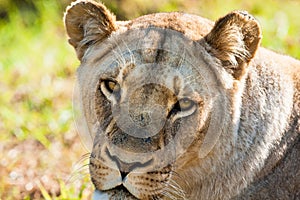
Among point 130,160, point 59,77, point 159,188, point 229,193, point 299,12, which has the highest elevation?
point 130,160

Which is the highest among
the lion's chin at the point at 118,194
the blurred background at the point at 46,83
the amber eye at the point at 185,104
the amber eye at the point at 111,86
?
the amber eye at the point at 111,86

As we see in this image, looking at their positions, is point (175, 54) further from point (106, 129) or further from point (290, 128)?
point (290, 128)

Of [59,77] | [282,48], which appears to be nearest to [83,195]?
[59,77]

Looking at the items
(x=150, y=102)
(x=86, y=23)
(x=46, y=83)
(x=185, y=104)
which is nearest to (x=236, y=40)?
(x=185, y=104)

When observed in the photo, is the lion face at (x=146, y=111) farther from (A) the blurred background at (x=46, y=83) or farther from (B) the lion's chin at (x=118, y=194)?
(A) the blurred background at (x=46, y=83)

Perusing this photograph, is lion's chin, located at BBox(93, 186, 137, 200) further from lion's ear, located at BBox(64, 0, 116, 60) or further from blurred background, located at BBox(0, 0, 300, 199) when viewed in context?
lion's ear, located at BBox(64, 0, 116, 60)

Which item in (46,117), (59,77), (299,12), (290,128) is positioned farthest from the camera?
(299,12)

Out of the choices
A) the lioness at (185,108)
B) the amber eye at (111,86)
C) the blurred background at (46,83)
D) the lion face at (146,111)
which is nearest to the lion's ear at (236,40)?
the lioness at (185,108)

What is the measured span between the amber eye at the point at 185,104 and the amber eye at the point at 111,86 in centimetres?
34

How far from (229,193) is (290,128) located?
531mm

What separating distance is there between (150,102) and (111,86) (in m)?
0.31

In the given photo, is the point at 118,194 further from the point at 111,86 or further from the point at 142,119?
the point at 111,86

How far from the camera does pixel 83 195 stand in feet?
17.0

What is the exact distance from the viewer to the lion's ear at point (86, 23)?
4.36 m
